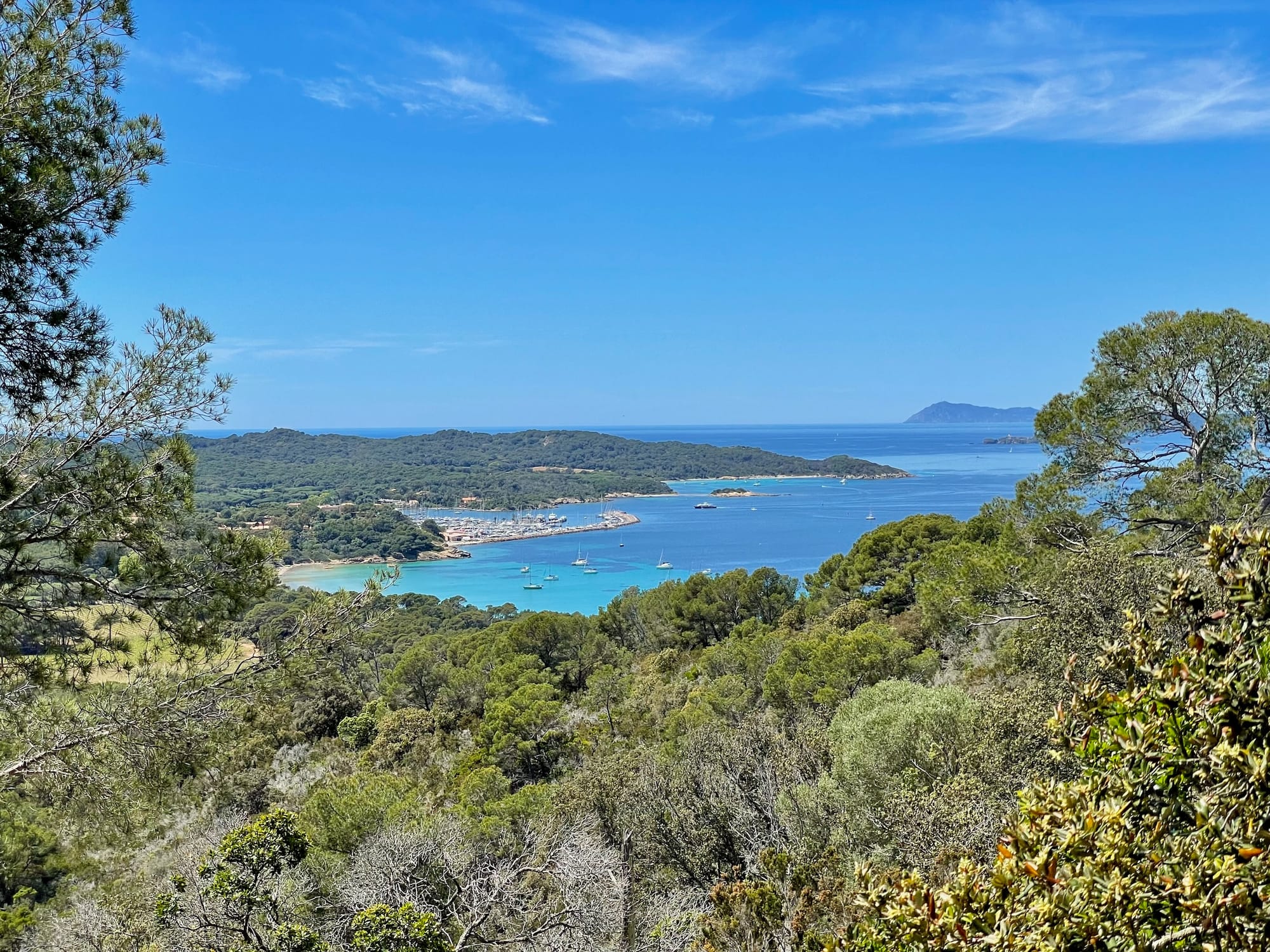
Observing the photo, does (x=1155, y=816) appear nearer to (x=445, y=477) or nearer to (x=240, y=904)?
(x=240, y=904)

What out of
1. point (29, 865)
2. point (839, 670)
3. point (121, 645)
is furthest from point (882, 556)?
point (121, 645)

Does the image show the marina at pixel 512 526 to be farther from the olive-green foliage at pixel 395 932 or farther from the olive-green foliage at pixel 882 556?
the olive-green foliage at pixel 395 932

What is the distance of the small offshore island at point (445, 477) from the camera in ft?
233

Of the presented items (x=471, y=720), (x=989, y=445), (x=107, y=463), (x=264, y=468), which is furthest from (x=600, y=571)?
(x=989, y=445)

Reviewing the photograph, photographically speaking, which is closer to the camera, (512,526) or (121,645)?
(121,645)

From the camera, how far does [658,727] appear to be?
14.6 m

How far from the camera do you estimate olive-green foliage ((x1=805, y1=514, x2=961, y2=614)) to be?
73.7ft

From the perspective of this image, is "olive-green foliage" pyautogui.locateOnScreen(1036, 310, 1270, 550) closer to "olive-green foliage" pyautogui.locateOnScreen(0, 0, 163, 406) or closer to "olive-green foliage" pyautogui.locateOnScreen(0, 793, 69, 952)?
"olive-green foliage" pyautogui.locateOnScreen(0, 0, 163, 406)

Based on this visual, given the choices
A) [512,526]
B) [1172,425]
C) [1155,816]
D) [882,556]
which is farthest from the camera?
[512,526]

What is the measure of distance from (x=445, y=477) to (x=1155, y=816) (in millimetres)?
116759

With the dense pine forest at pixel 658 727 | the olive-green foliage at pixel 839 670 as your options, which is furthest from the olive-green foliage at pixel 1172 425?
the olive-green foliage at pixel 839 670

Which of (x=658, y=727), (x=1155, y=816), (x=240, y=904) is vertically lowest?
(x=658, y=727)

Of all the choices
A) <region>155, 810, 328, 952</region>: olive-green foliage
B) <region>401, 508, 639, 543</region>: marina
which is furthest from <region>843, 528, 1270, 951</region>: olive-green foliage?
<region>401, 508, 639, 543</region>: marina

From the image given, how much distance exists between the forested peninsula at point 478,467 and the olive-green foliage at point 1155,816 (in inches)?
3205
